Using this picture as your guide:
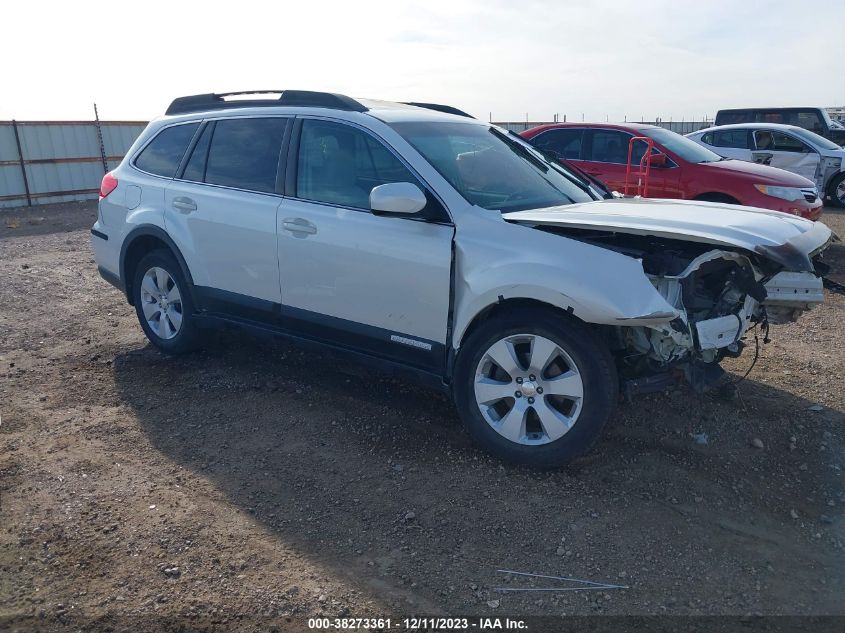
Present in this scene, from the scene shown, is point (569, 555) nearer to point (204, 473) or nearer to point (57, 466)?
point (204, 473)

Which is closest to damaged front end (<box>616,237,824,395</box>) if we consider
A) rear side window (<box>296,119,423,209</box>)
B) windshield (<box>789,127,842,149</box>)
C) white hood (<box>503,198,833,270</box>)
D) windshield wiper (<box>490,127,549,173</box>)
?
white hood (<box>503,198,833,270</box>)

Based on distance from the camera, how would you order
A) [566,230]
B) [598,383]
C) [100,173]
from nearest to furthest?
1. [598,383]
2. [566,230]
3. [100,173]

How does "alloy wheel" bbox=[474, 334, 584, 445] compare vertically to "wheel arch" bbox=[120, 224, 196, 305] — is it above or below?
below

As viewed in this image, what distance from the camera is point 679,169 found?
8883 millimetres

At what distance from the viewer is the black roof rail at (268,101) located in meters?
4.58

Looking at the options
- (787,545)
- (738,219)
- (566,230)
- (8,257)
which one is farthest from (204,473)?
(8,257)

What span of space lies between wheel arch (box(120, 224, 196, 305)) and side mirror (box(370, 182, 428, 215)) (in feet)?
6.60

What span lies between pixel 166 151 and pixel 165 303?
1182 mm

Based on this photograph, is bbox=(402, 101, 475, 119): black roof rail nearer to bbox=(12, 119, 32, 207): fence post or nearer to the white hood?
the white hood

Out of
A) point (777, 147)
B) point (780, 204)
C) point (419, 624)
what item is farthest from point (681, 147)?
point (419, 624)

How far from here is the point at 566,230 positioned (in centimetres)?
375

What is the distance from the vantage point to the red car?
852cm

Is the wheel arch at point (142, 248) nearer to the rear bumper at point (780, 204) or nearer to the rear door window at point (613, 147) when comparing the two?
the rear door window at point (613, 147)

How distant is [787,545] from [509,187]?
2445mm
